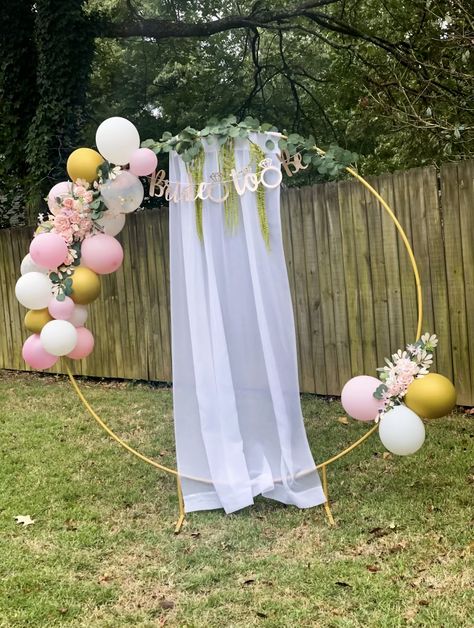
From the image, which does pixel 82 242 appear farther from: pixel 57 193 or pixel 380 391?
pixel 380 391

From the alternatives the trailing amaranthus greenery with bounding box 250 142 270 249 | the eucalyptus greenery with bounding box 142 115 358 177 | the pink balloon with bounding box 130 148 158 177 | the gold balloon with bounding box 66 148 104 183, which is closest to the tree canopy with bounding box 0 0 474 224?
the eucalyptus greenery with bounding box 142 115 358 177

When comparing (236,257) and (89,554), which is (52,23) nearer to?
(236,257)

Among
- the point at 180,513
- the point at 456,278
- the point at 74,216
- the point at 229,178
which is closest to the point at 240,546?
the point at 180,513

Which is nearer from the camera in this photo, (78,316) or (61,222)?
(61,222)

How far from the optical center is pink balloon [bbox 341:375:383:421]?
3.19 meters

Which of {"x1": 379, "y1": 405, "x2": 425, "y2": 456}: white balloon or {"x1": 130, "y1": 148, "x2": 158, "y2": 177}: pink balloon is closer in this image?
{"x1": 379, "y1": 405, "x2": 425, "y2": 456}: white balloon

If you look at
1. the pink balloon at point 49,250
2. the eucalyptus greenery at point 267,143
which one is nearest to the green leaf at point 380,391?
the eucalyptus greenery at point 267,143

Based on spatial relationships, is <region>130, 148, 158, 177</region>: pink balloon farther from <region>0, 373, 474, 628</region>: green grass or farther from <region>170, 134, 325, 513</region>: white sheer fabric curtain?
<region>0, 373, 474, 628</region>: green grass

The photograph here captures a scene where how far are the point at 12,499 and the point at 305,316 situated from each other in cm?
273

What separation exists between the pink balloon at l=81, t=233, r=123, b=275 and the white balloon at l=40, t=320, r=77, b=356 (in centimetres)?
38

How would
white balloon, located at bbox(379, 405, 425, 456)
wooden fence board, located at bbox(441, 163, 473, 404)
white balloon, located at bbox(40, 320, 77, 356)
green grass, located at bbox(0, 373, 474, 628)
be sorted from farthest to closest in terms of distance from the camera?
1. wooden fence board, located at bbox(441, 163, 473, 404)
2. white balloon, located at bbox(40, 320, 77, 356)
3. white balloon, located at bbox(379, 405, 425, 456)
4. green grass, located at bbox(0, 373, 474, 628)

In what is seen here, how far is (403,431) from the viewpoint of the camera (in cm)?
302

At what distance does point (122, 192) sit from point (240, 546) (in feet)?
6.57

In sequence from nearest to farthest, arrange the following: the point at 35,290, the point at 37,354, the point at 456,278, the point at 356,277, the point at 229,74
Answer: the point at 35,290 < the point at 37,354 < the point at 456,278 < the point at 356,277 < the point at 229,74
